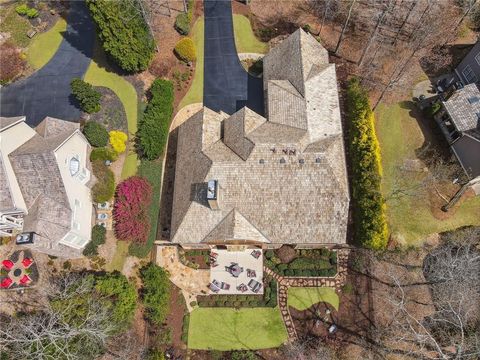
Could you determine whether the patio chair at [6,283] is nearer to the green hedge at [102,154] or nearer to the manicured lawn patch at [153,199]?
the manicured lawn patch at [153,199]

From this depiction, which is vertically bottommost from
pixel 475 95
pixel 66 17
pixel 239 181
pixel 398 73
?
pixel 239 181

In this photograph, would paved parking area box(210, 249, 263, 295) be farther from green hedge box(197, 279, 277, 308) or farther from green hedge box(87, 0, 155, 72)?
green hedge box(87, 0, 155, 72)

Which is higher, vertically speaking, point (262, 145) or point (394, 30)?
point (394, 30)

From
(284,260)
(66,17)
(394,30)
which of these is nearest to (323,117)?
(284,260)

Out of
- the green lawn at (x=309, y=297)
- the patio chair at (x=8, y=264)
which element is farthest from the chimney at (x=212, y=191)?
the patio chair at (x=8, y=264)

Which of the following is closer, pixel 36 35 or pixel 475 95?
pixel 475 95

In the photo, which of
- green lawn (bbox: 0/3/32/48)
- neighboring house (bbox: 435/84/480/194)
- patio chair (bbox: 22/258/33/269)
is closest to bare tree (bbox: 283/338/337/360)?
neighboring house (bbox: 435/84/480/194)

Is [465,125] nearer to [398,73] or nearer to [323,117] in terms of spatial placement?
[398,73]
